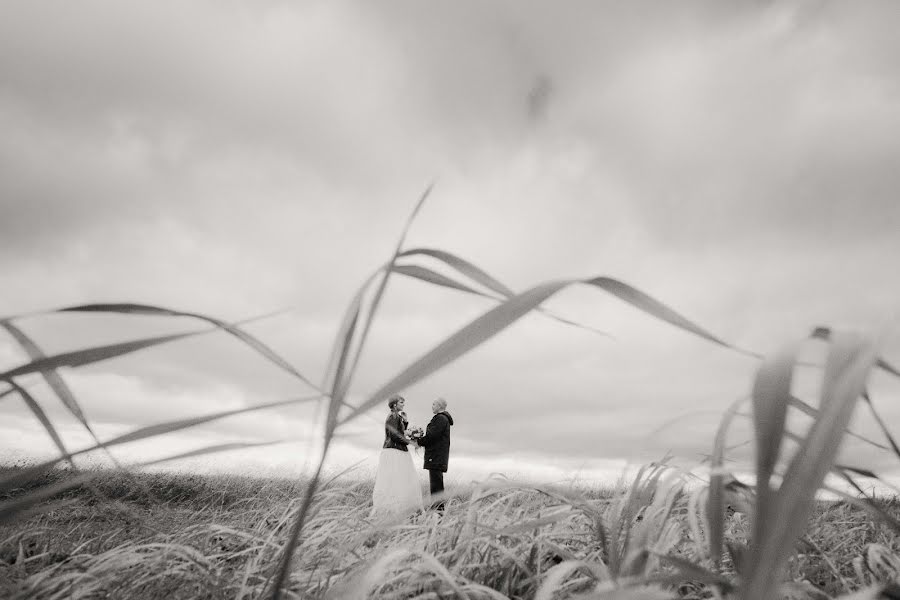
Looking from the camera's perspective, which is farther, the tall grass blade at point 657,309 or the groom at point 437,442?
the groom at point 437,442

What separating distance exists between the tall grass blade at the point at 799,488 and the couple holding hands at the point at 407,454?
940cm

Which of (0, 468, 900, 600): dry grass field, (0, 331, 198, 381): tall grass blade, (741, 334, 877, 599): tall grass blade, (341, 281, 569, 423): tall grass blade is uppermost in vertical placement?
(0, 331, 198, 381): tall grass blade

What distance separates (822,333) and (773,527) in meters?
0.41

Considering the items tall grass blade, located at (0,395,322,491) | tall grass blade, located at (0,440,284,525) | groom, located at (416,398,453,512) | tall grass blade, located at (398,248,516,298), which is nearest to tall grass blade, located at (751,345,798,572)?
tall grass blade, located at (398,248,516,298)

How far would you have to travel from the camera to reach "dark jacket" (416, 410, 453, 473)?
10.9 metres

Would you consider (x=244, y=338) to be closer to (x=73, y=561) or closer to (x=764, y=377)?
(x=764, y=377)

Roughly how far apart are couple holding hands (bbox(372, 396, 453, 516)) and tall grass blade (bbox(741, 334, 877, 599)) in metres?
9.40

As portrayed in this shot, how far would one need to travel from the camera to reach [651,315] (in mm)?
981

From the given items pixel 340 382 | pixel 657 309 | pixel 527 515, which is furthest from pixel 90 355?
pixel 527 515

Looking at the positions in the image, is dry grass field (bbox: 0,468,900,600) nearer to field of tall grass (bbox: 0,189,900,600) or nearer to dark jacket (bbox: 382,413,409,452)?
field of tall grass (bbox: 0,189,900,600)

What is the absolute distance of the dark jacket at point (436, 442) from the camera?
1089cm

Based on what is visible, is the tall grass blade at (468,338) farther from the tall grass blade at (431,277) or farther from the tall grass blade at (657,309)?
the tall grass blade at (431,277)

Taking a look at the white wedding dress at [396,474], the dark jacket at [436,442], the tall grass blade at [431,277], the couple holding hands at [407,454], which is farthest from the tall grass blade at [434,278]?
the dark jacket at [436,442]

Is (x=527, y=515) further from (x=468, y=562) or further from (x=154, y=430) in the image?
(x=154, y=430)
